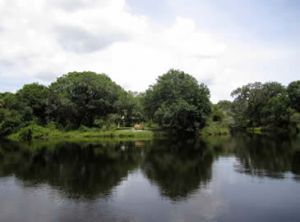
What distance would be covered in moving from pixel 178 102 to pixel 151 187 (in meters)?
49.5

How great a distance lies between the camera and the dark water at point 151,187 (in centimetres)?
2020

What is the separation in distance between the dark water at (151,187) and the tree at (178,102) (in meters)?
30.7

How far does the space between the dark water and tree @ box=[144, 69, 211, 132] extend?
30650mm

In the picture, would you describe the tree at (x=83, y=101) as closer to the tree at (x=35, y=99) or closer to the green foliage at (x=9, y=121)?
the tree at (x=35, y=99)

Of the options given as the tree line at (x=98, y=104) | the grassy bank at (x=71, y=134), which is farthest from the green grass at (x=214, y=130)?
the grassy bank at (x=71, y=134)

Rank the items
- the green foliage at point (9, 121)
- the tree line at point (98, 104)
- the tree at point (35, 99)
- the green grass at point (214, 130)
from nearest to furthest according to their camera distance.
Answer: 1. the green foliage at point (9, 121)
2. the tree line at point (98, 104)
3. the tree at point (35, 99)
4. the green grass at point (214, 130)

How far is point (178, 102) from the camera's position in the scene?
75562 millimetres

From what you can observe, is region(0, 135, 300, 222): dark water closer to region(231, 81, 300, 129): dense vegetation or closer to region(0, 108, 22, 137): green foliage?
region(0, 108, 22, 137): green foliage

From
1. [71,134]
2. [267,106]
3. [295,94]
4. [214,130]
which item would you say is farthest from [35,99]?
[295,94]

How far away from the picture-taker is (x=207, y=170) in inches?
1339

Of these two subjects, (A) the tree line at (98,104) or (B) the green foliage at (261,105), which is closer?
(A) the tree line at (98,104)

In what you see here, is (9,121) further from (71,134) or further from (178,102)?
(178,102)

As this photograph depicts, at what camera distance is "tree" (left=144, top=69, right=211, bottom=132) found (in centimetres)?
7488

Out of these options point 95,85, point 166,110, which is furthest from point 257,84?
point 95,85
